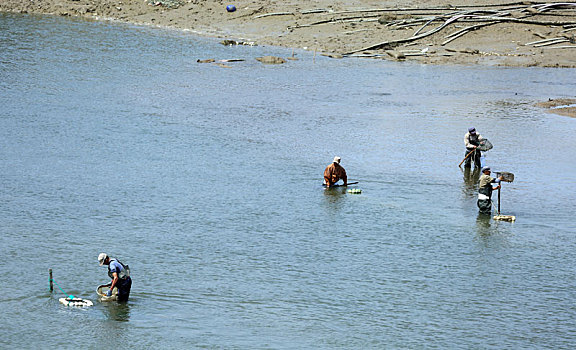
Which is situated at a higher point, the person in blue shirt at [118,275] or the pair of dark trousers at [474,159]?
the pair of dark trousers at [474,159]

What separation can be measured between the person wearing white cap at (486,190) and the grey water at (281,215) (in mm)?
490

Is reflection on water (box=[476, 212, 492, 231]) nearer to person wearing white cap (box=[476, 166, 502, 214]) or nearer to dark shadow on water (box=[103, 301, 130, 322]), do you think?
person wearing white cap (box=[476, 166, 502, 214])

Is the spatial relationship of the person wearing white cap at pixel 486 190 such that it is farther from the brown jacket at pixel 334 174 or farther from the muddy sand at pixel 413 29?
the muddy sand at pixel 413 29

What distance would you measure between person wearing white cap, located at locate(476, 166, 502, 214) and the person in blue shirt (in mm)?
11692

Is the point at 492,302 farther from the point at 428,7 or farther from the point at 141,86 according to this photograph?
the point at 428,7

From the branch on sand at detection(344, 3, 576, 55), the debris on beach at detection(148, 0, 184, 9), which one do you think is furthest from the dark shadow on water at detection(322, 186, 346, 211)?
the debris on beach at detection(148, 0, 184, 9)

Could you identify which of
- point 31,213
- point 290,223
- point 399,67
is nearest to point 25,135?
point 31,213

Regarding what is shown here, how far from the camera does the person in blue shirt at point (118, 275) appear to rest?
17781 mm

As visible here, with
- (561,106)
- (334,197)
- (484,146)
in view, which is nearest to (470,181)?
(484,146)

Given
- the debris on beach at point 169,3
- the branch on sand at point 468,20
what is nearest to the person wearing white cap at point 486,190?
the branch on sand at point 468,20

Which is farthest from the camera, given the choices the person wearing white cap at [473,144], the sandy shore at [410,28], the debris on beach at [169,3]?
the debris on beach at [169,3]

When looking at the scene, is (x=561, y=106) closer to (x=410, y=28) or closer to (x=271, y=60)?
(x=410, y=28)

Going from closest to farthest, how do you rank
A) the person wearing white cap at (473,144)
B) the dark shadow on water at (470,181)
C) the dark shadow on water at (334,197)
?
the dark shadow on water at (334,197) → the dark shadow on water at (470,181) → the person wearing white cap at (473,144)

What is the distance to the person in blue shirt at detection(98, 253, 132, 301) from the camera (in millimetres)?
17781
